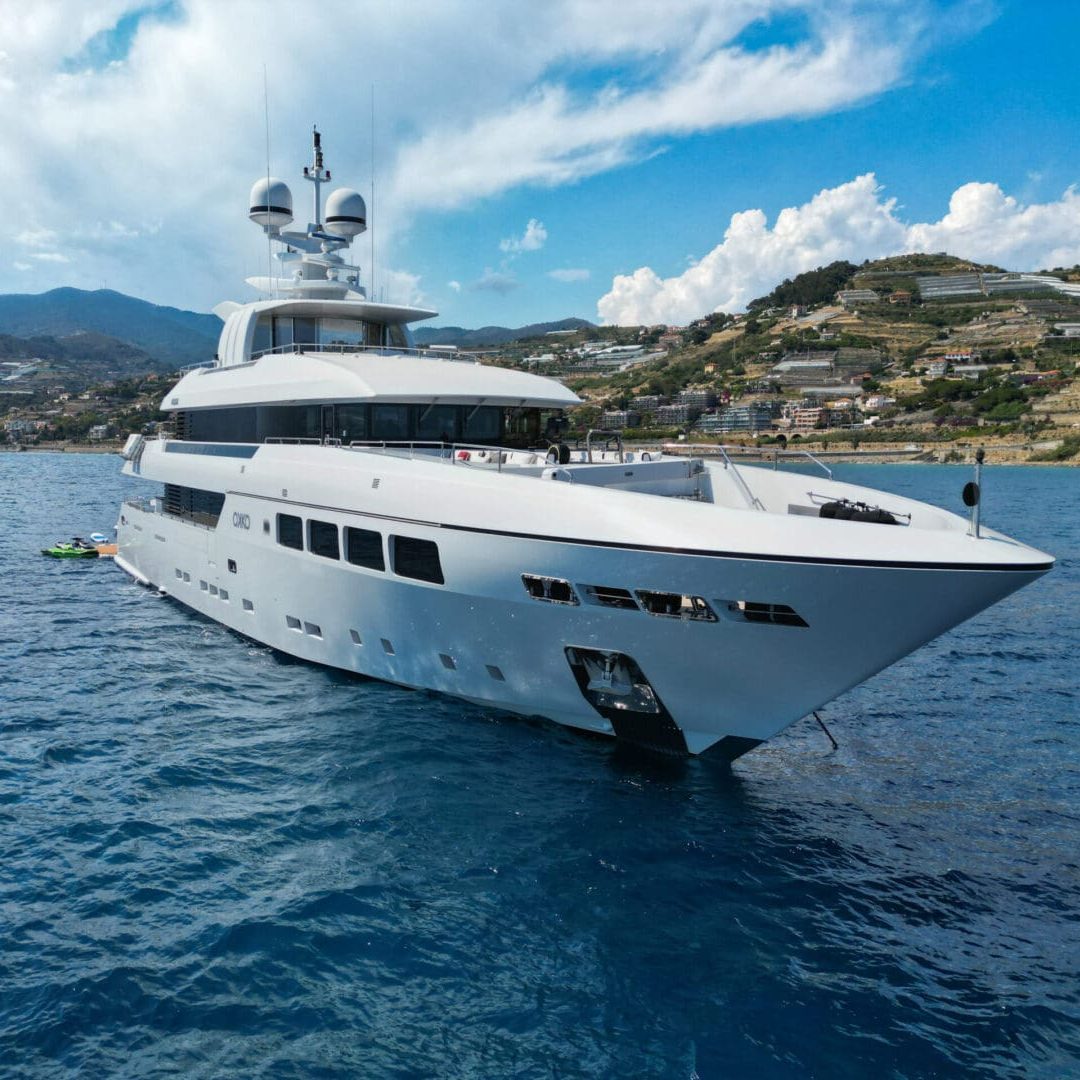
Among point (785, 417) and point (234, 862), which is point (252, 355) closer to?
point (234, 862)

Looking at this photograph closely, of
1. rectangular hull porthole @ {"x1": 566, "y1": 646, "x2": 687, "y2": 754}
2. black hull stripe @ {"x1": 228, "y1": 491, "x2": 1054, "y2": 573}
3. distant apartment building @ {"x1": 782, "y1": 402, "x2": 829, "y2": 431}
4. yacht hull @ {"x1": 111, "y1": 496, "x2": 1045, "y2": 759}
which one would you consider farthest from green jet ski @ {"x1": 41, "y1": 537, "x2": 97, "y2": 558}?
distant apartment building @ {"x1": 782, "y1": 402, "x2": 829, "y2": 431}

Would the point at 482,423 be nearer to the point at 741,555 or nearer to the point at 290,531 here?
the point at 290,531

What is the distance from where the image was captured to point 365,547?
1301cm

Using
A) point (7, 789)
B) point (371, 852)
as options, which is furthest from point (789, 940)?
point (7, 789)

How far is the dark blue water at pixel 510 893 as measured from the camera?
6.57m

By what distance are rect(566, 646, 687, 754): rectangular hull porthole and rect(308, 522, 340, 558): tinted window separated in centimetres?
481

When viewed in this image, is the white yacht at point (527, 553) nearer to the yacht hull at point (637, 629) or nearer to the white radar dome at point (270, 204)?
the yacht hull at point (637, 629)

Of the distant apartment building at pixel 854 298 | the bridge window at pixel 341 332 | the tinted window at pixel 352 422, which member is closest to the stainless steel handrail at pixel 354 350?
the bridge window at pixel 341 332

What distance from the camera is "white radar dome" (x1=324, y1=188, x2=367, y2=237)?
2317cm

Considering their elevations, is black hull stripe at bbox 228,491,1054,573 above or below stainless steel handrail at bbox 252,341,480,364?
below

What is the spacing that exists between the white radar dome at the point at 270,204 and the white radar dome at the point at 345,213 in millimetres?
1098

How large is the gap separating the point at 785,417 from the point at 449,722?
4801 inches

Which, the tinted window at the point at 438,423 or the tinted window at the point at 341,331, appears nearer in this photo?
the tinted window at the point at 438,423

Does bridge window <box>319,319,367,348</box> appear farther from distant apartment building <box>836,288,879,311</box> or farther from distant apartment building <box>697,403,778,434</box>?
distant apartment building <box>836,288,879,311</box>
